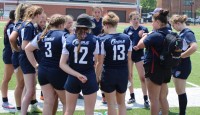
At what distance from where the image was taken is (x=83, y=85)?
5168mm

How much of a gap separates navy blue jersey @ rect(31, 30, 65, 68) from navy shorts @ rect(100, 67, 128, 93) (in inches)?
33.0

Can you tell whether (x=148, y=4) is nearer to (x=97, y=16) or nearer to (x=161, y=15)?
(x=97, y=16)

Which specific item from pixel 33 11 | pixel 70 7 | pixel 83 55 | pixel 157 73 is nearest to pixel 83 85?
pixel 83 55

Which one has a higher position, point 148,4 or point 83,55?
point 83,55

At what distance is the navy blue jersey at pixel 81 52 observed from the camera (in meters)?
5.10

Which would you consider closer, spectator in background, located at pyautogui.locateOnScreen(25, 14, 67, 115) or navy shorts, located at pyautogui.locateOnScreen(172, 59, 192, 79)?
spectator in background, located at pyautogui.locateOnScreen(25, 14, 67, 115)

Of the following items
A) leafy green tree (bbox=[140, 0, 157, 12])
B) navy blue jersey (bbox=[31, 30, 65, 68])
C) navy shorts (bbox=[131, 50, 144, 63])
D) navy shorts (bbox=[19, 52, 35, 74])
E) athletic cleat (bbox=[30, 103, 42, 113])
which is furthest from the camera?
leafy green tree (bbox=[140, 0, 157, 12])

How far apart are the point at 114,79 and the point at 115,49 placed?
0.50 metres

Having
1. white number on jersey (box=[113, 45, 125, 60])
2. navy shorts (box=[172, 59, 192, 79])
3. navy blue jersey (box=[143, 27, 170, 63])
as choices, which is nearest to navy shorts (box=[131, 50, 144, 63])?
navy shorts (box=[172, 59, 192, 79])

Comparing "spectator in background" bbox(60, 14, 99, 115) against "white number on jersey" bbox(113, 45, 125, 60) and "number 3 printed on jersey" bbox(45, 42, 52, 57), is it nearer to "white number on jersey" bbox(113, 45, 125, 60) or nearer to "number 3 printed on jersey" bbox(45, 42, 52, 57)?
"number 3 printed on jersey" bbox(45, 42, 52, 57)

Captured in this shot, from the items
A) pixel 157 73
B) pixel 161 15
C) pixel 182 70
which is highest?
pixel 161 15

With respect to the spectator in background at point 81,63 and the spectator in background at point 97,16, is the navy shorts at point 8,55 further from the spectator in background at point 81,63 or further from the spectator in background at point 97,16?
the spectator in background at point 81,63

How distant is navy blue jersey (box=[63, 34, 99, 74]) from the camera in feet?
16.7

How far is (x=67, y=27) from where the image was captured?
7.04 meters
